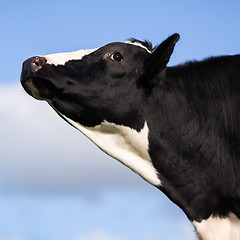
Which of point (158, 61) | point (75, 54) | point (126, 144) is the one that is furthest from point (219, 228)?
point (75, 54)

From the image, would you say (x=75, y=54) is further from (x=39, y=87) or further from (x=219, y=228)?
(x=219, y=228)

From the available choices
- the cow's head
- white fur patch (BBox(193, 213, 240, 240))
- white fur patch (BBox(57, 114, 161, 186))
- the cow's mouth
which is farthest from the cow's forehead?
white fur patch (BBox(193, 213, 240, 240))

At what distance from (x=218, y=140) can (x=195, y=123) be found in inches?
14.6

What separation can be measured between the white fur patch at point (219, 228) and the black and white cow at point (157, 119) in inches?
0.5

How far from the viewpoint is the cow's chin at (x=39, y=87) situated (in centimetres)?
791

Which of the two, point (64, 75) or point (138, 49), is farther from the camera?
point (138, 49)

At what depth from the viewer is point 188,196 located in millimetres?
8188

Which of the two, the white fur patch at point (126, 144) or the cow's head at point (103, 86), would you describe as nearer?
the cow's head at point (103, 86)

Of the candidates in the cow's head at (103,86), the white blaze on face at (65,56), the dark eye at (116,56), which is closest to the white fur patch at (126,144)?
the cow's head at (103,86)

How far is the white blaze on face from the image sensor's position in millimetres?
7932

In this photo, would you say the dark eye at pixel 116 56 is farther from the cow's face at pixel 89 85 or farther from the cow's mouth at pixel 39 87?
the cow's mouth at pixel 39 87

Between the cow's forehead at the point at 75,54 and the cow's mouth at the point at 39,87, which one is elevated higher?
the cow's forehead at the point at 75,54

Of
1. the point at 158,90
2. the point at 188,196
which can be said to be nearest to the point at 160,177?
the point at 188,196

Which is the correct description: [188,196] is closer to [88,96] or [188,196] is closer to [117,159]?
[117,159]
